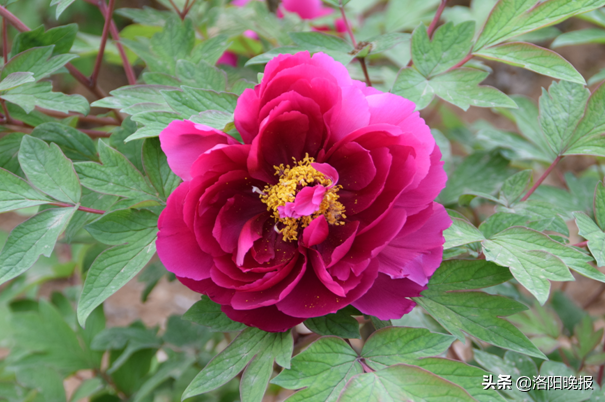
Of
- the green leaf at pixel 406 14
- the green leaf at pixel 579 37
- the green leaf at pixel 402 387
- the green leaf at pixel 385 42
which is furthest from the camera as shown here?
the green leaf at pixel 406 14

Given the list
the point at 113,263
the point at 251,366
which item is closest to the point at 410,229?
the point at 251,366

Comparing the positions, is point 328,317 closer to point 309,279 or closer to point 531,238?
point 309,279

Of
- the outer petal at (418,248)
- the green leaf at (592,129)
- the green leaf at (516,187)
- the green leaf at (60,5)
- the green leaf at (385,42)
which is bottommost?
the green leaf at (516,187)

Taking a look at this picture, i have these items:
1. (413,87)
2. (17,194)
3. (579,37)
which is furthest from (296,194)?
(579,37)

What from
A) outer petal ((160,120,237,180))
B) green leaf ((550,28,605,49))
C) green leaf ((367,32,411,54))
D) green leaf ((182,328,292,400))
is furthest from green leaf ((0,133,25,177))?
green leaf ((550,28,605,49))

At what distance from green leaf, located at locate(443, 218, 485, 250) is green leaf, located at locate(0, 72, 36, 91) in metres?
0.55

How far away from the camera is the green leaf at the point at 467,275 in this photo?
1.87 ft

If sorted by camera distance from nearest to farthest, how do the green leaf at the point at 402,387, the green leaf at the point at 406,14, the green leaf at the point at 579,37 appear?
the green leaf at the point at 402,387 < the green leaf at the point at 579,37 < the green leaf at the point at 406,14

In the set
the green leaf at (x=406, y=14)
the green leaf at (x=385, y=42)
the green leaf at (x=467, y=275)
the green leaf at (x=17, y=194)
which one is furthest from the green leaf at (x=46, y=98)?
the green leaf at (x=406, y=14)

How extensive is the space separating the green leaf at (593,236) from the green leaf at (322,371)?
31 centimetres

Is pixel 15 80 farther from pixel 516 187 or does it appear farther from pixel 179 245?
pixel 516 187

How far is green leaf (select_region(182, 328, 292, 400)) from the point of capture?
0.52 metres

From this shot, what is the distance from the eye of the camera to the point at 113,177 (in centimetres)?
60

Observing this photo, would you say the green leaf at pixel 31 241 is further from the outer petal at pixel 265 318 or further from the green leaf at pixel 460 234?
the green leaf at pixel 460 234
